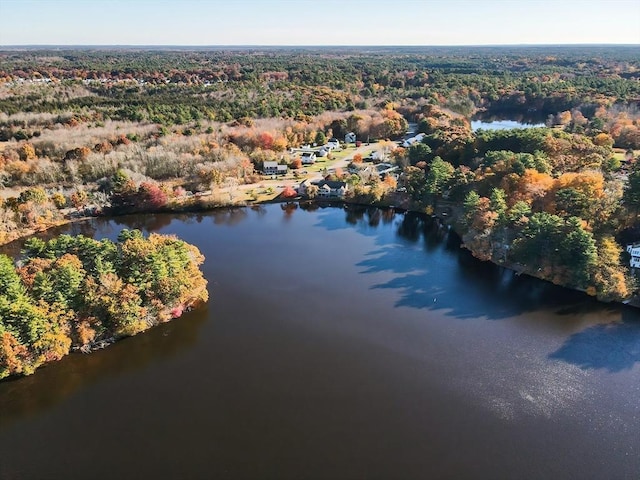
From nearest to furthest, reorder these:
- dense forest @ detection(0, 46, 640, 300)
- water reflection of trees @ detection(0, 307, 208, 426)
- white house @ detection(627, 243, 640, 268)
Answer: water reflection of trees @ detection(0, 307, 208, 426)
white house @ detection(627, 243, 640, 268)
dense forest @ detection(0, 46, 640, 300)

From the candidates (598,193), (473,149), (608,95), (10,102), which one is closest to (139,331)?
(598,193)

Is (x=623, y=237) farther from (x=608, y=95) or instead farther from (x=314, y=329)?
(x=608, y=95)

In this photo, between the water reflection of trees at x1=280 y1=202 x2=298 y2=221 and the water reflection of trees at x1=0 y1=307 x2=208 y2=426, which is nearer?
the water reflection of trees at x1=0 y1=307 x2=208 y2=426

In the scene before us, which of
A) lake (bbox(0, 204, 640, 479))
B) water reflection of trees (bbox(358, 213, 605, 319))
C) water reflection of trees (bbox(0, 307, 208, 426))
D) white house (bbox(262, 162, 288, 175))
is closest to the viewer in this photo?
lake (bbox(0, 204, 640, 479))

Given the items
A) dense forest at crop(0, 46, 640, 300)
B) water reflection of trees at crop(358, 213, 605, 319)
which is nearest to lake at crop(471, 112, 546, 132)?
dense forest at crop(0, 46, 640, 300)

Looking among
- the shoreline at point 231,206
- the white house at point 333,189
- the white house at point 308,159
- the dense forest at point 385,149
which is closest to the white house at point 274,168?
the dense forest at point 385,149

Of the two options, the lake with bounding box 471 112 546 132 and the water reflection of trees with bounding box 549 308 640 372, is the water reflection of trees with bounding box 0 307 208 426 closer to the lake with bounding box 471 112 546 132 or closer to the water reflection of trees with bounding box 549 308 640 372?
the water reflection of trees with bounding box 549 308 640 372

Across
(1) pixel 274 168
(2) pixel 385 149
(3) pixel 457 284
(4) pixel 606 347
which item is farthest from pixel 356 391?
(2) pixel 385 149

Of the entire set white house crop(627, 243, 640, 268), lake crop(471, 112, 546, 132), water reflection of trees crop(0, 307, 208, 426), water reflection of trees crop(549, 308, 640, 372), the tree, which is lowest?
water reflection of trees crop(0, 307, 208, 426)
